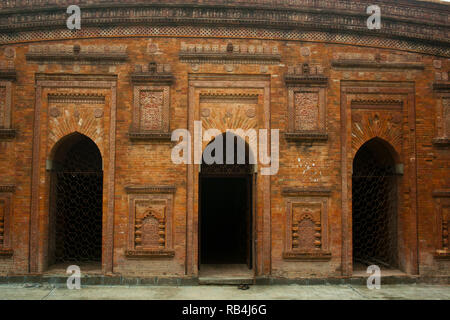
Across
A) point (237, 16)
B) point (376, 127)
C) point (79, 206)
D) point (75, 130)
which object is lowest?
point (79, 206)

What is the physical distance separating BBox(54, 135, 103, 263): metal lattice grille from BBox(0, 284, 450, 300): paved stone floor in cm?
128

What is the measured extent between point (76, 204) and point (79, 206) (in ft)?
0.33

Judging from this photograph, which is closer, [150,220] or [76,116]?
[150,220]

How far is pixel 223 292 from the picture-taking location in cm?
766

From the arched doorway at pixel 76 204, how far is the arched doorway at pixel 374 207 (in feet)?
20.1

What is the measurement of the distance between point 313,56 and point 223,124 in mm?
2535

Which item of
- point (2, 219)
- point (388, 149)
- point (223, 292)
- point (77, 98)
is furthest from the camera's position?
point (388, 149)

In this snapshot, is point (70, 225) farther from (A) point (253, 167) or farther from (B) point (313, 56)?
(B) point (313, 56)

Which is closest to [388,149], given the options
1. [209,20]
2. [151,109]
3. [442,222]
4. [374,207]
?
[374,207]

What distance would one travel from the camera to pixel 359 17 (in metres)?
8.69

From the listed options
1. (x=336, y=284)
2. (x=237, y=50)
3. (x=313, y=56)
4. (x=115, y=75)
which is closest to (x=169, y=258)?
(x=336, y=284)

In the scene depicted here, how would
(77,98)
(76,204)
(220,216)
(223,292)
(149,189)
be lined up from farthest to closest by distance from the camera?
(220,216) → (76,204) → (77,98) → (149,189) → (223,292)
